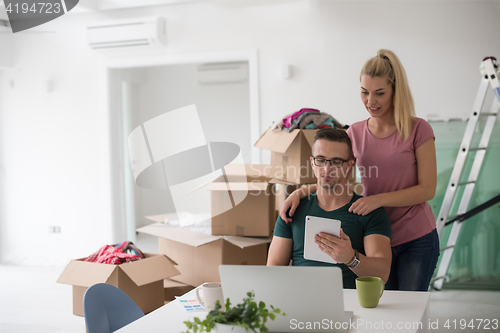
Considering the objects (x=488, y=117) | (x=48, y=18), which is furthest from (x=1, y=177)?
(x=488, y=117)

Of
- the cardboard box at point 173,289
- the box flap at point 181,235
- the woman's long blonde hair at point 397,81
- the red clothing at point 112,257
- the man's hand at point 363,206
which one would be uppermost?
the woman's long blonde hair at point 397,81

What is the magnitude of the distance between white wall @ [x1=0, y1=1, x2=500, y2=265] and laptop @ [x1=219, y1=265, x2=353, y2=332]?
9.03 feet

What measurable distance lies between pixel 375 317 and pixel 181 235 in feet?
5.49

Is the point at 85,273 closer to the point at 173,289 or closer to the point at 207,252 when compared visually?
the point at 173,289

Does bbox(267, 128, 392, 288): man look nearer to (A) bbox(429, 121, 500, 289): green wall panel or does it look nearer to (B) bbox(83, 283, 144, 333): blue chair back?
(B) bbox(83, 283, 144, 333): blue chair back

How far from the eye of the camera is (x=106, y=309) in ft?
4.28

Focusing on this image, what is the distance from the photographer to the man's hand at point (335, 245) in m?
1.30

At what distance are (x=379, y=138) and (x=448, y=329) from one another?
153cm

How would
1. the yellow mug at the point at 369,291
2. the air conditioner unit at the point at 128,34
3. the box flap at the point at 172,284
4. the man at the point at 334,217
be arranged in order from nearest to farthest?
1. the yellow mug at the point at 369,291
2. the man at the point at 334,217
3. the box flap at the point at 172,284
4. the air conditioner unit at the point at 128,34

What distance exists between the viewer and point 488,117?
10.6 ft

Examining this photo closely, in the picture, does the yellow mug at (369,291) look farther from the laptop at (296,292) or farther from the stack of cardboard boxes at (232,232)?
the stack of cardboard boxes at (232,232)

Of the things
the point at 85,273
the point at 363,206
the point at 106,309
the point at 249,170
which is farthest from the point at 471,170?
the point at 106,309

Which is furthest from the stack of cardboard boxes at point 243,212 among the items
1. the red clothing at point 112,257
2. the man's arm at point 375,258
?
the man's arm at point 375,258

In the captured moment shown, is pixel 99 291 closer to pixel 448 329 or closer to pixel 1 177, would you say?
pixel 448 329
